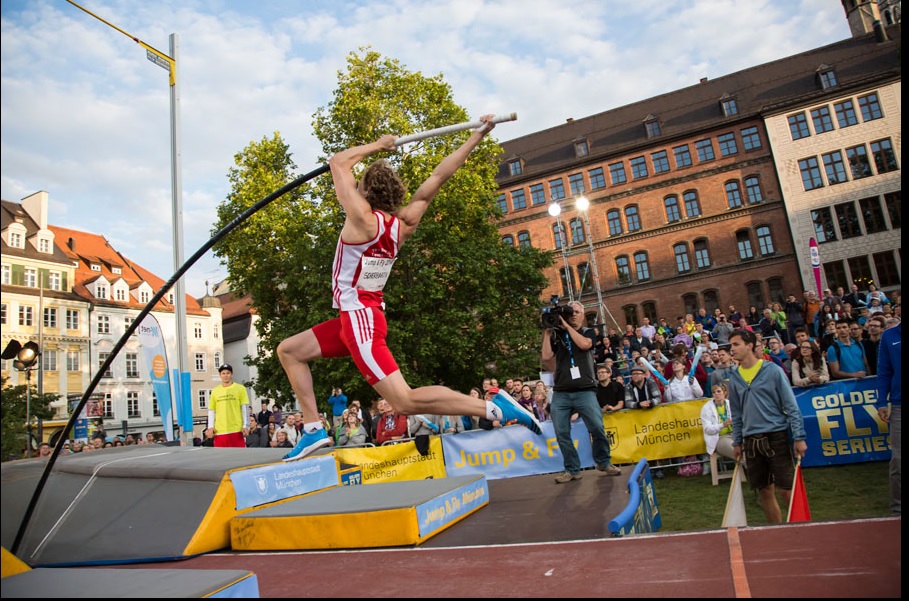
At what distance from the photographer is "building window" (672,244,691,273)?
4647 centimetres

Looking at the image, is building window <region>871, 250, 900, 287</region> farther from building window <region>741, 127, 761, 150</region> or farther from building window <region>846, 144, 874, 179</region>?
building window <region>741, 127, 761, 150</region>

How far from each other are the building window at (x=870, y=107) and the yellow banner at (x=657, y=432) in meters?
41.8

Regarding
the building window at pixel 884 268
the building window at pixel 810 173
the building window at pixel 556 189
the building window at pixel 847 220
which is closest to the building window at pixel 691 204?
the building window at pixel 810 173

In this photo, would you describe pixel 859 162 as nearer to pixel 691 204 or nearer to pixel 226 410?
pixel 691 204

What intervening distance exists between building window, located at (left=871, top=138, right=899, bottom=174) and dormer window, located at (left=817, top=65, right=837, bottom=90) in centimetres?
526

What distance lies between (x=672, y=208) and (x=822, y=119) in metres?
11.3

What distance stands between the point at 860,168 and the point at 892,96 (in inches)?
201

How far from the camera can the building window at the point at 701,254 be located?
45844 millimetres

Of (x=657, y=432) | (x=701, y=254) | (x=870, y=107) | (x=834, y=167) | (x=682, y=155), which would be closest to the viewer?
(x=657, y=432)

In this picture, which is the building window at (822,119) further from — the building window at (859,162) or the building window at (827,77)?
the building window at (859,162)

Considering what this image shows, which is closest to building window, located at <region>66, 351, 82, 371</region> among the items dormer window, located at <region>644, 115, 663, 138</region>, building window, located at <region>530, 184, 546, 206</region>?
building window, located at <region>530, 184, 546, 206</region>

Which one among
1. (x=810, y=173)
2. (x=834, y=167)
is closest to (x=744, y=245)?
(x=810, y=173)

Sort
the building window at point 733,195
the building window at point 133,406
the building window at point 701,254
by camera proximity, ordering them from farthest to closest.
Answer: the building window at point 701,254 < the building window at point 733,195 < the building window at point 133,406

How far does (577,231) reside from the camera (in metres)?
50.1
